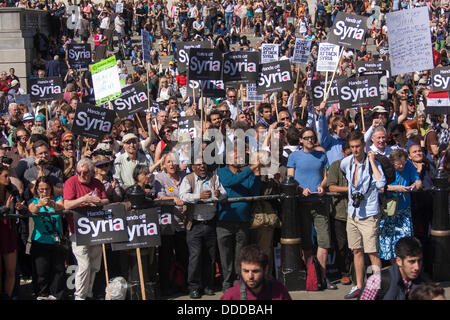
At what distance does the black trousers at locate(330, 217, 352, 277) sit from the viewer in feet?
29.5

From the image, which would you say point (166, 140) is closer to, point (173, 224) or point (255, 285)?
point (173, 224)

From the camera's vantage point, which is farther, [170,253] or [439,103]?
[439,103]

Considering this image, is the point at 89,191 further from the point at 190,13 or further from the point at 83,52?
the point at 190,13

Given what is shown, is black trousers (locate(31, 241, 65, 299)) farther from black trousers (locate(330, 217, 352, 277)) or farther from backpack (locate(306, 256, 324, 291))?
black trousers (locate(330, 217, 352, 277))

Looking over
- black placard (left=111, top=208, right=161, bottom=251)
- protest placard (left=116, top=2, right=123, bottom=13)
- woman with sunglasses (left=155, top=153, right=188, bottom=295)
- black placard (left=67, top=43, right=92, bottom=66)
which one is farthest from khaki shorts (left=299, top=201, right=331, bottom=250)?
protest placard (left=116, top=2, right=123, bottom=13)

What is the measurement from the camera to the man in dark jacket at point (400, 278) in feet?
18.8

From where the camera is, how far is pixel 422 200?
30.5ft

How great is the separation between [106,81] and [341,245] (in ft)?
16.3

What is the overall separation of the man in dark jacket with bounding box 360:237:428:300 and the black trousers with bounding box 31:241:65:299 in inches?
152

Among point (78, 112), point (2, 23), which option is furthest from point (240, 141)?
point (2, 23)

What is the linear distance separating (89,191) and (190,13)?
22504 millimetres

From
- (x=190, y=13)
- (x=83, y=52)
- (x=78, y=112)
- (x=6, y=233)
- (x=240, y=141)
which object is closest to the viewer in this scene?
(x=6, y=233)

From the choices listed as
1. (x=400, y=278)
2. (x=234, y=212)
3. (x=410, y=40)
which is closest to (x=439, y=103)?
(x=410, y=40)

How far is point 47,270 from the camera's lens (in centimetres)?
834
